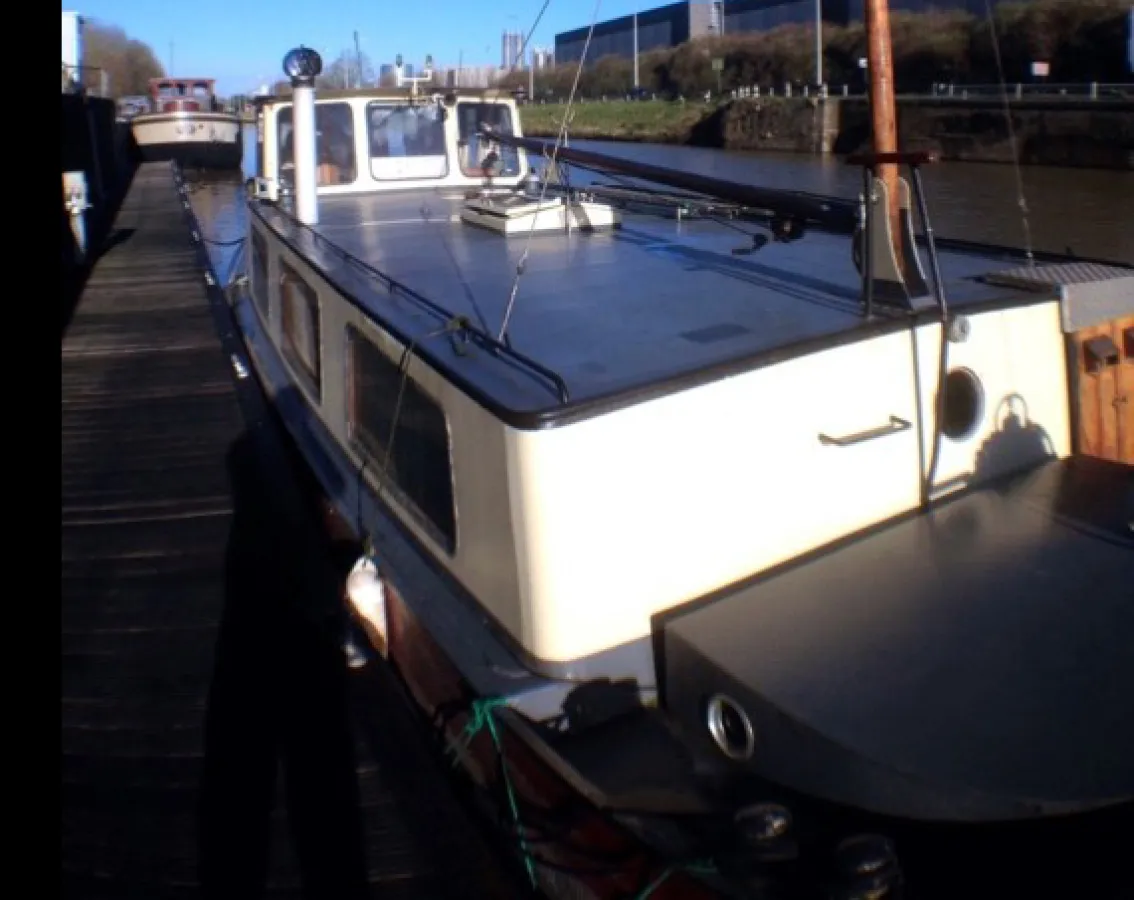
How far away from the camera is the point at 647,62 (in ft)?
236

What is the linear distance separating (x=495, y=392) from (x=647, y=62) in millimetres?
73152

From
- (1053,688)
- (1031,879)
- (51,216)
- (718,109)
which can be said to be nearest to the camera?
(1031,879)

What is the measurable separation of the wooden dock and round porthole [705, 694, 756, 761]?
1113 millimetres

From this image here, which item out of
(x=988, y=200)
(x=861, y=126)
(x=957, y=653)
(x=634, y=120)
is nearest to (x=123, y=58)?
(x=634, y=120)

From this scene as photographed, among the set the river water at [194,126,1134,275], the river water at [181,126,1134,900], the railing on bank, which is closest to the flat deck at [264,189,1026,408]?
the river water at [181,126,1134,900]

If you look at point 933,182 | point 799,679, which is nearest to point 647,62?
point 933,182

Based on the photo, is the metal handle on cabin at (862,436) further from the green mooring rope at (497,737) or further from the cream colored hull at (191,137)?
the cream colored hull at (191,137)

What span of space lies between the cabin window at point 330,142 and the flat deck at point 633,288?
179 centimetres

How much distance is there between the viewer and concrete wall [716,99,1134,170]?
33.2 metres

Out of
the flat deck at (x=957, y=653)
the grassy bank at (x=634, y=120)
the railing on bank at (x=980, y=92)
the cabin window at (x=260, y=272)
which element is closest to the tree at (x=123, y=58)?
the grassy bank at (x=634, y=120)

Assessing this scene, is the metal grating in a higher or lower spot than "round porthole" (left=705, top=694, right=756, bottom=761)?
higher

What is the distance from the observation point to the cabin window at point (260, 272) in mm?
8435

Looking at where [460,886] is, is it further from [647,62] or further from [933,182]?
[647,62]

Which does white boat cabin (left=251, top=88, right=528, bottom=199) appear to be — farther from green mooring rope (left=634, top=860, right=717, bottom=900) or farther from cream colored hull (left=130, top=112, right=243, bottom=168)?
cream colored hull (left=130, top=112, right=243, bottom=168)
